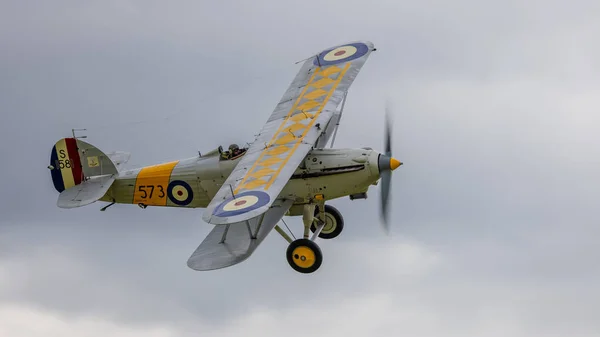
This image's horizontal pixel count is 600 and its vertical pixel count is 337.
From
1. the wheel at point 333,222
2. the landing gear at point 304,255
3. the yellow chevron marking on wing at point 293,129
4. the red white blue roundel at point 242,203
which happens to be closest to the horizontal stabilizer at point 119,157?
the yellow chevron marking on wing at point 293,129

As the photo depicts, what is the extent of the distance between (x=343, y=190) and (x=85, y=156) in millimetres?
7853

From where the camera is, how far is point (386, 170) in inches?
1117

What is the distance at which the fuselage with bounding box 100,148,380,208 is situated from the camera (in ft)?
93.2

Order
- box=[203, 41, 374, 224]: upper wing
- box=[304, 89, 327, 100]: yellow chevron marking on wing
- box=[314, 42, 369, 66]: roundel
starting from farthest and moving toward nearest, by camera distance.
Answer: box=[314, 42, 369, 66]: roundel, box=[304, 89, 327, 100]: yellow chevron marking on wing, box=[203, 41, 374, 224]: upper wing

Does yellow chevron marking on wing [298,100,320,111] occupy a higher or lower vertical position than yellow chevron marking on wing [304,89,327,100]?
lower

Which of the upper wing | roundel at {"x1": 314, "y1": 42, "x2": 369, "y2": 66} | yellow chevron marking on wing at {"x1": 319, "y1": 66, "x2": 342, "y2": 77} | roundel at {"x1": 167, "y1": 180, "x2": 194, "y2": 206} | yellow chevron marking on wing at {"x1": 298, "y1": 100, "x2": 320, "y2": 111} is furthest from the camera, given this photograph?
roundel at {"x1": 314, "y1": 42, "x2": 369, "y2": 66}

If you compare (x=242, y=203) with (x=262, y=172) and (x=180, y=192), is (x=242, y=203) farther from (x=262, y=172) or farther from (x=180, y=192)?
(x=180, y=192)

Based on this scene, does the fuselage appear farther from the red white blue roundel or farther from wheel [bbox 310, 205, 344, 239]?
the red white blue roundel

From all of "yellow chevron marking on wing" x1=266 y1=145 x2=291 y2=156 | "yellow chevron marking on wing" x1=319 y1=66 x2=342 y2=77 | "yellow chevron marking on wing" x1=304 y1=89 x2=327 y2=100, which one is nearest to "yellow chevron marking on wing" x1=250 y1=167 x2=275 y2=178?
"yellow chevron marking on wing" x1=266 y1=145 x2=291 y2=156

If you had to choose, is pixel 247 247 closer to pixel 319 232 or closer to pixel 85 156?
pixel 319 232

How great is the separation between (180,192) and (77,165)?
3350 millimetres

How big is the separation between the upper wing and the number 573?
129 inches

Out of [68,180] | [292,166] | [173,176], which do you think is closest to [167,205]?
[173,176]

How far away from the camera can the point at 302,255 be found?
28078mm
